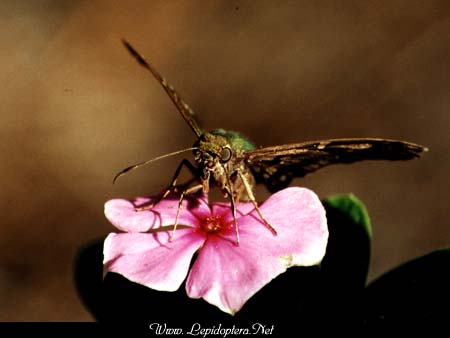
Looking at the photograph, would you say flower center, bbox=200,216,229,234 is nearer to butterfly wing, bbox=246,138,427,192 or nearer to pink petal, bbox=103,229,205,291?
pink petal, bbox=103,229,205,291

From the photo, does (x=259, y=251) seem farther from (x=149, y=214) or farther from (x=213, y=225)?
(x=149, y=214)

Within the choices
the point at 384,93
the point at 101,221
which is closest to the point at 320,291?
the point at 101,221

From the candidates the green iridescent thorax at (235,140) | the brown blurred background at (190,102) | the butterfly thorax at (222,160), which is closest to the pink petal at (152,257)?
the butterfly thorax at (222,160)

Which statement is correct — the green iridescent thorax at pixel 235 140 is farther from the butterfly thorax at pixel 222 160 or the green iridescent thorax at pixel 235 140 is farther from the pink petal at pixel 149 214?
the pink petal at pixel 149 214

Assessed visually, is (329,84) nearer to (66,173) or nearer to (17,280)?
(66,173)

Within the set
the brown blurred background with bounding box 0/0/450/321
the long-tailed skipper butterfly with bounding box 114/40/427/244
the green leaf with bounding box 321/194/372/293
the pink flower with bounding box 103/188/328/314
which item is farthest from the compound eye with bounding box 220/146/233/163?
the brown blurred background with bounding box 0/0/450/321
